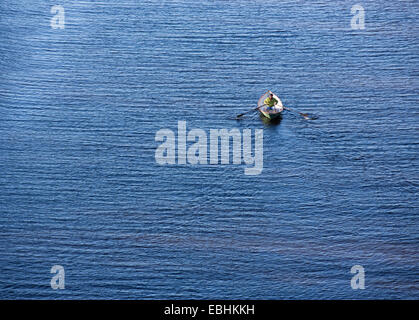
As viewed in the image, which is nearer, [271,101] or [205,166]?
[205,166]

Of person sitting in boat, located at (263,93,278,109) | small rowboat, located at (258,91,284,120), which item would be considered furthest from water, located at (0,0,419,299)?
person sitting in boat, located at (263,93,278,109)

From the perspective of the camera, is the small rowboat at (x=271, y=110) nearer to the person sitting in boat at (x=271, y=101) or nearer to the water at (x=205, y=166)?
the person sitting in boat at (x=271, y=101)

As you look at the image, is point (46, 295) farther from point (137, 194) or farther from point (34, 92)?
point (34, 92)

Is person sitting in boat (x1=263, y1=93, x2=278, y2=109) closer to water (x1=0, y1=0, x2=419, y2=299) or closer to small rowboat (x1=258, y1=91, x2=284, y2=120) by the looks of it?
→ small rowboat (x1=258, y1=91, x2=284, y2=120)

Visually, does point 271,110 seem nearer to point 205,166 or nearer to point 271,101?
point 271,101

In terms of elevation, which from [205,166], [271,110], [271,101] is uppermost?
[271,101]

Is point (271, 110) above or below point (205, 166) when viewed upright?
above

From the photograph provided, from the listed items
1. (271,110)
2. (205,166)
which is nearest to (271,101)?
(271,110)

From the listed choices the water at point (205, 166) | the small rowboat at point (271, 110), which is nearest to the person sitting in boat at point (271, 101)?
the small rowboat at point (271, 110)
